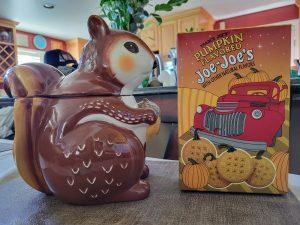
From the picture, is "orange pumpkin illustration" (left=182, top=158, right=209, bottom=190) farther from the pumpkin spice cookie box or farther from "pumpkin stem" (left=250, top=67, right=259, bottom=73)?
"pumpkin stem" (left=250, top=67, right=259, bottom=73)

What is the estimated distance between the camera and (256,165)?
0.36 metres

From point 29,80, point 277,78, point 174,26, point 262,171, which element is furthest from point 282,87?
point 174,26

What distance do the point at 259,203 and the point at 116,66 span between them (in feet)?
0.87

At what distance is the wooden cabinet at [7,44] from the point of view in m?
4.13

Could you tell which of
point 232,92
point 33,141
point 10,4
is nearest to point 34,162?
point 33,141

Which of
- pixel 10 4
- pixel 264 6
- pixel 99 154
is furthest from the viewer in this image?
pixel 264 6

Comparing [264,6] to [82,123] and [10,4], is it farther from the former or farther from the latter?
[82,123]

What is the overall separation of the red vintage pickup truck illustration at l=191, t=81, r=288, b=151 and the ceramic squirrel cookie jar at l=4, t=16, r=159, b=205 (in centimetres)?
9

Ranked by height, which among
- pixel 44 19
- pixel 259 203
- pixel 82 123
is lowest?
pixel 259 203

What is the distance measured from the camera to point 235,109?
0.36m

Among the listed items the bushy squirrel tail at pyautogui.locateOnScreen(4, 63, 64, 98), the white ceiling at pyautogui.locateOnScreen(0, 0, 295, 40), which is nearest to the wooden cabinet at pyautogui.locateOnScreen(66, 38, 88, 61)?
the white ceiling at pyautogui.locateOnScreen(0, 0, 295, 40)

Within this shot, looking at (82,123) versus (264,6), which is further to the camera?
(264,6)

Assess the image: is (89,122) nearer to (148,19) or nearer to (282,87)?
(282,87)

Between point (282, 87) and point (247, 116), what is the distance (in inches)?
2.3
